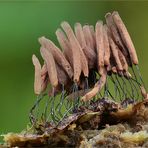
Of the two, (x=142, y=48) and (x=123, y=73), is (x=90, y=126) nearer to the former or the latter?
(x=123, y=73)

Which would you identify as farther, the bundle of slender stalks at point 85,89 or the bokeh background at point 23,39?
the bokeh background at point 23,39

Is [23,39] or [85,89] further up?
[23,39]

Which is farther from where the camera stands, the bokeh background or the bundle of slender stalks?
the bokeh background

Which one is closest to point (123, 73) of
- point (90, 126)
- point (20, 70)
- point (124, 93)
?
point (124, 93)

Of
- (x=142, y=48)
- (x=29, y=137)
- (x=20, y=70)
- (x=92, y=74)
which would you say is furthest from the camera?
(x=142, y=48)

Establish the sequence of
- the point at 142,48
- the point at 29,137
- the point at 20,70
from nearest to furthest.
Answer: the point at 29,137 < the point at 20,70 < the point at 142,48

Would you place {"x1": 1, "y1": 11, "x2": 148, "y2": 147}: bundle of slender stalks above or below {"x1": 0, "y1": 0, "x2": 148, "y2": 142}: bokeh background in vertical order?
below

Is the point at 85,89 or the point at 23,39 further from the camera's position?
the point at 23,39

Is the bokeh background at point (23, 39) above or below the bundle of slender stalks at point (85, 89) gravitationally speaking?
above
